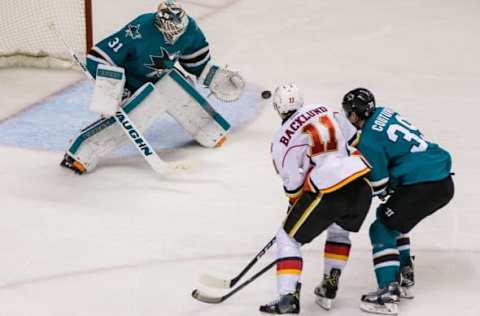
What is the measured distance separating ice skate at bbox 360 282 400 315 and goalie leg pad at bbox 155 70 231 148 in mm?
1732

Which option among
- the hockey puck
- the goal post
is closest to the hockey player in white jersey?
the hockey puck

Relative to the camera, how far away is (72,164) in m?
A: 5.46

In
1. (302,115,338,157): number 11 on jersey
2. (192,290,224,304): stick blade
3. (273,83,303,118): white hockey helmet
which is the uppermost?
(273,83,303,118): white hockey helmet

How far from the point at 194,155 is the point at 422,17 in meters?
2.63

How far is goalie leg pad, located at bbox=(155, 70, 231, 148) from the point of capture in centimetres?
567

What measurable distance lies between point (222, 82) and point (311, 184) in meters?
1.88

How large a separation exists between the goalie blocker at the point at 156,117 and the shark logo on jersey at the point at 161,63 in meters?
0.03

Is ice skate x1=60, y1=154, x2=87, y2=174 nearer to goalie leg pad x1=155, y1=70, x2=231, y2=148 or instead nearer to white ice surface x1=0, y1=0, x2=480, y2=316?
white ice surface x1=0, y1=0, x2=480, y2=316

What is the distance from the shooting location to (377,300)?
4238 millimetres

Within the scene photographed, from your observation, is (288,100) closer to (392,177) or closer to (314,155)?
(314,155)

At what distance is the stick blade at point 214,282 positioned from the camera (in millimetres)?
4332

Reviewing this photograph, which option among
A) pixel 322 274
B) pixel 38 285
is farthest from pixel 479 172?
pixel 38 285

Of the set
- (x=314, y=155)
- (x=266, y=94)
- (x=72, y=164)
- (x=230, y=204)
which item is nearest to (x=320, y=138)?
(x=314, y=155)

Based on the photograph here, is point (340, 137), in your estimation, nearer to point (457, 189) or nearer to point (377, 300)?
point (377, 300)
